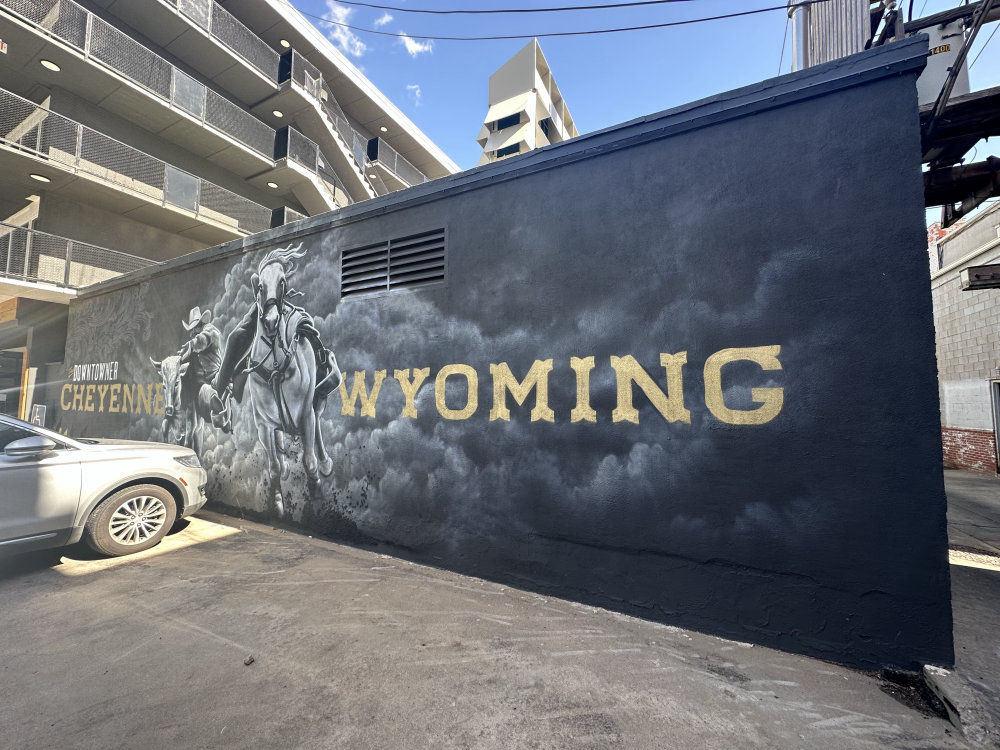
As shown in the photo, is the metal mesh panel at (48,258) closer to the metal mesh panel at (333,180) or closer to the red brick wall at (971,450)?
the metal mesh panel at (333,180)

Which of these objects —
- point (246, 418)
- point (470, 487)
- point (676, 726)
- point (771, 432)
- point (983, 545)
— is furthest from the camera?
point (246, 418)

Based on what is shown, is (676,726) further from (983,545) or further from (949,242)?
(949,242)

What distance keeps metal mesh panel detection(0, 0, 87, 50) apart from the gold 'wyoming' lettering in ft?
41.9

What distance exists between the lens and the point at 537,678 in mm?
2668

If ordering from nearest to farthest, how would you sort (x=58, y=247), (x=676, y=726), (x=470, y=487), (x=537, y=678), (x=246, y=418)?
(x=676, y=726), (x=537, y=678), (x=470, y=487), (x=246, y=418), (x=58, y=247)

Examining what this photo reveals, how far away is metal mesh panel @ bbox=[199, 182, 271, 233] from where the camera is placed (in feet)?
43.0

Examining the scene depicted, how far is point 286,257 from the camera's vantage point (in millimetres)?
6055


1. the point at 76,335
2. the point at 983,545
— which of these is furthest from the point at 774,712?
the point at 76,335

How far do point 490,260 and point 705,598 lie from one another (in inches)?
138


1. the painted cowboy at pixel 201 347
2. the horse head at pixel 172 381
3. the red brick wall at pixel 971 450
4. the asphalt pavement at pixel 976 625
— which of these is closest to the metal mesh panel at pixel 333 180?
the painted cowboy at pixel 201 347

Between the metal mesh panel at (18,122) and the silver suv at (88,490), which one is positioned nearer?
the silver suv at (88,490)

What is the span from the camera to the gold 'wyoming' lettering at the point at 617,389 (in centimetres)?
320

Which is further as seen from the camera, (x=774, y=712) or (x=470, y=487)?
(x=470, y=487)

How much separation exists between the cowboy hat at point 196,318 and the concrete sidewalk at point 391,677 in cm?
413
